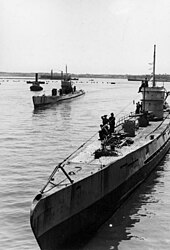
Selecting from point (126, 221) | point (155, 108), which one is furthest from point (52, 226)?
point (155, 108)

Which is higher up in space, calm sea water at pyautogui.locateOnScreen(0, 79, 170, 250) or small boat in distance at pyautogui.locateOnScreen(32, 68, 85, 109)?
small boat in distance at pyautogui.locateOnScreen(32, 68, 85, 109)

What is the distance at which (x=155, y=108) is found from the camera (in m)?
37.3

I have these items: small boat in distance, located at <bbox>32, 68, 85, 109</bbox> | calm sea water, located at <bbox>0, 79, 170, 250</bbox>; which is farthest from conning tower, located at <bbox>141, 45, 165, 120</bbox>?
small boat in distance, located at <bbox>32, 68, 85, 109</bbox>

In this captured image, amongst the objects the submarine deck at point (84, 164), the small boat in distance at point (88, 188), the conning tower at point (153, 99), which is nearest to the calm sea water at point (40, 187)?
the small boat in distance at point (88, 188)

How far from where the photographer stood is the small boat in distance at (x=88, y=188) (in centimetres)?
1406

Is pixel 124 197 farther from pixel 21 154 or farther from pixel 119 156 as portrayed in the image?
pixel 21 154

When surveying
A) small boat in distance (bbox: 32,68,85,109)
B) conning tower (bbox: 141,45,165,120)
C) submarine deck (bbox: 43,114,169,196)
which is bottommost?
small boat in distance (bbox: 32,68,85,109)

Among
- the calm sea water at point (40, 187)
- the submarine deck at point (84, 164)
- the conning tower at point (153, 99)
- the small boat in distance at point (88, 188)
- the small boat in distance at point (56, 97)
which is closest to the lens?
the small boat in distance at point (88, 188)

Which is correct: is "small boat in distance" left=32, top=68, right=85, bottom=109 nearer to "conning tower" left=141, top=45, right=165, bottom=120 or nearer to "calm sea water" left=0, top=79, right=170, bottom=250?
"calm sea water" left=0, top=79, right=170, bottom=250

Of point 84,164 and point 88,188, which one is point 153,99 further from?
point 88,188

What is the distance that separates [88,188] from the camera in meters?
16.2

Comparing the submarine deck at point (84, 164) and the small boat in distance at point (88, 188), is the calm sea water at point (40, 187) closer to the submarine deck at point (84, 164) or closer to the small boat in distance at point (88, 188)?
the small boat in distance at point (88, 188)

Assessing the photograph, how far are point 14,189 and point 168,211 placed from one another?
331 inches

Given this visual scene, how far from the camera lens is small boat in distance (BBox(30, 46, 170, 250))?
46.1 feet
